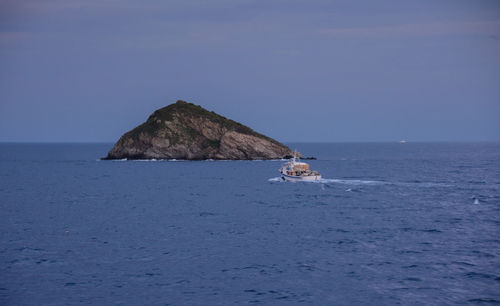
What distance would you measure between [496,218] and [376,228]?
18.2m

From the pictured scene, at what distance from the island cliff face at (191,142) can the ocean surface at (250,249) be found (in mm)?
105368

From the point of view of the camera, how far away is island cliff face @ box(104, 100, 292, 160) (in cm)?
18762

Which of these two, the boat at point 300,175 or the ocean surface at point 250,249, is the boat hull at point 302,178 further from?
the ocean surface at point 250,249

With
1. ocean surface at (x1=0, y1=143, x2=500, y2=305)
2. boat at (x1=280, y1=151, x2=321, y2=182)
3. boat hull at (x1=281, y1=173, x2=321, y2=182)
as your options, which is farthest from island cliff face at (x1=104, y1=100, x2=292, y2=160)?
ocean surface at (x1=0, y1=143, x2=500, y2=305)

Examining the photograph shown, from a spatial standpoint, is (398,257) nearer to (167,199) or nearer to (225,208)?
(225,208)

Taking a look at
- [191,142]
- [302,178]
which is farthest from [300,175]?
[191,142]

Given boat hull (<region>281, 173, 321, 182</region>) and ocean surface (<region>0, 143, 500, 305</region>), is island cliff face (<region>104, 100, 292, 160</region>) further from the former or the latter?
ocean surface (<region>0, 143, 500, 305</region>)

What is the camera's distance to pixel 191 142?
19075 cm

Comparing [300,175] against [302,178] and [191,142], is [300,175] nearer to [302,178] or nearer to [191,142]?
[302,178]

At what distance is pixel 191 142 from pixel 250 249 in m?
151

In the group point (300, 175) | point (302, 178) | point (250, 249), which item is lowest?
point (250, 249)

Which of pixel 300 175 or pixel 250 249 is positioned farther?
pixel 300 175

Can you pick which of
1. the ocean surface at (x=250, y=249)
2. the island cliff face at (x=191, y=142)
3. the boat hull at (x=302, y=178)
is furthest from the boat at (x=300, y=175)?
the island cliff face at (x=191, y=142)

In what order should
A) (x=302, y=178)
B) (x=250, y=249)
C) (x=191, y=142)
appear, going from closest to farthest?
(x=250, y=249)
(x=302, y=178)
(x=191, y=142)
